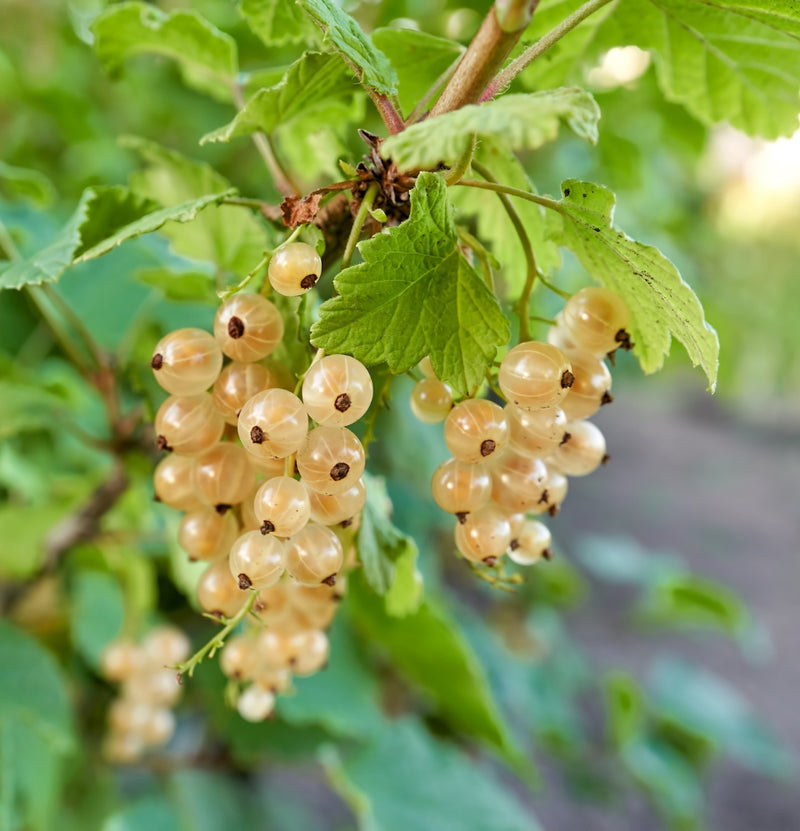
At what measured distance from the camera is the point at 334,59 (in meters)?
0.37

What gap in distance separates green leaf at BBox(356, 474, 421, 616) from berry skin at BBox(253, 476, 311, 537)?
0.07 meters

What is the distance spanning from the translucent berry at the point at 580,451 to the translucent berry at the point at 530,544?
0.04 meters

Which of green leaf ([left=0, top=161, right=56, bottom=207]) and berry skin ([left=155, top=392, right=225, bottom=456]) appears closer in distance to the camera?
berry skin ([left=155, top=392, right=225, bottom=456])

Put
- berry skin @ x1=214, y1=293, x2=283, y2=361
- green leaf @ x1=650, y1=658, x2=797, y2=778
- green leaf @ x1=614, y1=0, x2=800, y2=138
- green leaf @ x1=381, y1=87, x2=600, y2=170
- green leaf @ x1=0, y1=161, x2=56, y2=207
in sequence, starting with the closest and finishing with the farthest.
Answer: green leaf @ x1=381, y1=87, x2=600, y2=170
berry skin @ x1=214, y1=293, x2=283, y2=361
green leaf @ x1=614, y1=0, x2=800, y2=138
green leaf @ x1=0, y1=161, x2=56, y2=207
green leaf @ x1=650, y1=658, x2=797, y2=778

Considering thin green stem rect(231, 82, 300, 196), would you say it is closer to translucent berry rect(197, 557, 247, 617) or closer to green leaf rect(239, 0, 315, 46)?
green leaf rect(239, 0, 315, 46)

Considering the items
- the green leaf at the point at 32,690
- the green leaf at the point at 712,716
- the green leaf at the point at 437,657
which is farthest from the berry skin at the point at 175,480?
the green leaf at the point at 712,716

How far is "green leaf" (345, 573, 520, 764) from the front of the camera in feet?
2.62

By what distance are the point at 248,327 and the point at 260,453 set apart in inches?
2.5

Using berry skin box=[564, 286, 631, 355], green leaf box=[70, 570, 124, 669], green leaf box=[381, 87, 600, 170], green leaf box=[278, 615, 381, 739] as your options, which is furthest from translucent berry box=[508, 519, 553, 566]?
green leaf box=[70, 570, 124, 669]

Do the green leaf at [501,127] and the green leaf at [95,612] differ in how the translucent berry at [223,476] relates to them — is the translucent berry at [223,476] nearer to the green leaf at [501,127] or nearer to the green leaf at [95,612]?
the green leaf at [501,127]

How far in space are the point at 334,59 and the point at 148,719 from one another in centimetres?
79

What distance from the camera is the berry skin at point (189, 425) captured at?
1.23 feet

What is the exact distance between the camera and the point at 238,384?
365 mm

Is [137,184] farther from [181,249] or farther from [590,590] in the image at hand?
[590,590]
